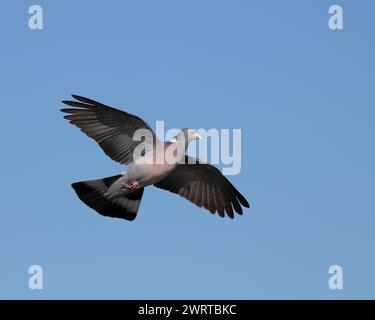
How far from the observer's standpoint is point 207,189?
52.5ft

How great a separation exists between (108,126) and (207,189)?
8.71 ft

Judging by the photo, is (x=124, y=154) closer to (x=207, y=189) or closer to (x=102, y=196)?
(x=102, y=196)

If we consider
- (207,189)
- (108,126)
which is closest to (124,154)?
(108,126)

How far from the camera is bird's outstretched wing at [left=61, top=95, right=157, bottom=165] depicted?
47.2 ft

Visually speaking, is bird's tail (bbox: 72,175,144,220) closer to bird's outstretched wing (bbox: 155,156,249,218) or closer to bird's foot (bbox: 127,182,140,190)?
bird's foot (bbox: 127,182,140,190)

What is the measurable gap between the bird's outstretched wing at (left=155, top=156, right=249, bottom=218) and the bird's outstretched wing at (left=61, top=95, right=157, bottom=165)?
4.84 feet

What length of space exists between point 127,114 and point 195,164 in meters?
2.07

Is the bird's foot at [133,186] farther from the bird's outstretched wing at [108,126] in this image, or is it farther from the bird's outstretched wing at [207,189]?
the bird's outstretched wing at [207,189]

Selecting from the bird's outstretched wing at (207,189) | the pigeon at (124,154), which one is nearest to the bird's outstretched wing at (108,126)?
the pigeon at (124,154)

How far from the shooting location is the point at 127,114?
14.2 m
